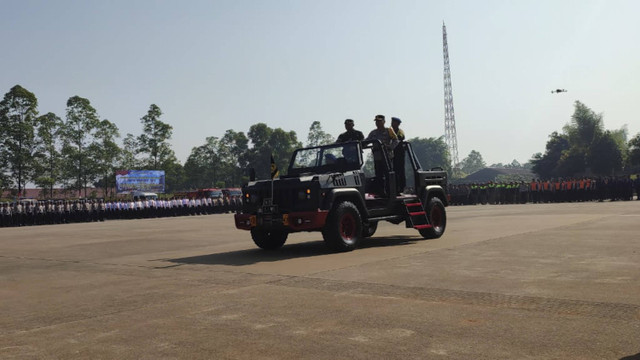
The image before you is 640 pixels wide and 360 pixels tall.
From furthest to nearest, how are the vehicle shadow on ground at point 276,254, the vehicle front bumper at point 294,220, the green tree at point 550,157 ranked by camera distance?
the green tree at point 550,157, the vehicle front bumper at point 294,220, the vehicle shadow on ground at point 276,254

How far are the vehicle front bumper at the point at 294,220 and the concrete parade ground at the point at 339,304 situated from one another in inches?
22.0

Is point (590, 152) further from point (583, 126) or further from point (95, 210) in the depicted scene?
point (95, 210)

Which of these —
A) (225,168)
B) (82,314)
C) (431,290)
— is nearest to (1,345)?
(82,314)

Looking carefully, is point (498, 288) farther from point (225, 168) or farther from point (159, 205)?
point (225, 168)

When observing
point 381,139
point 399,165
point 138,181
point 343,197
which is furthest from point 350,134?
point 138,181

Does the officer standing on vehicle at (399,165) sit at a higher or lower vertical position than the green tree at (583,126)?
lower

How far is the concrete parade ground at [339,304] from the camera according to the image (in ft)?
13.3

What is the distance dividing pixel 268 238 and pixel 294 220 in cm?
159

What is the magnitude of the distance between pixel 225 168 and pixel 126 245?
266 feet

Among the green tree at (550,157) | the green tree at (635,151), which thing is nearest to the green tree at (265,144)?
the green tree at (550,157)

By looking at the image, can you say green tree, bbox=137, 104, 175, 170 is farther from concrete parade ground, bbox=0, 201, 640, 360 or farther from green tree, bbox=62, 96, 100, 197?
concrete parade ground, bbox=0, 201, 640, 360

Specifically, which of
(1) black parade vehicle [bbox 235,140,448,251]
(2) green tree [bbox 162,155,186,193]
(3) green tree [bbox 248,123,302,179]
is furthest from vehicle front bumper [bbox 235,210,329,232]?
(3) green tree [bbox 248,123,302,179]

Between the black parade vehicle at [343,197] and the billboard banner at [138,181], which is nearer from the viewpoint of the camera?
the black parade vehicle at [343,197]

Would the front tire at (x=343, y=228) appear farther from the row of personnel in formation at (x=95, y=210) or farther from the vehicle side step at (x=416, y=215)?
the row of personnel in formation at (x=95, y=210)
